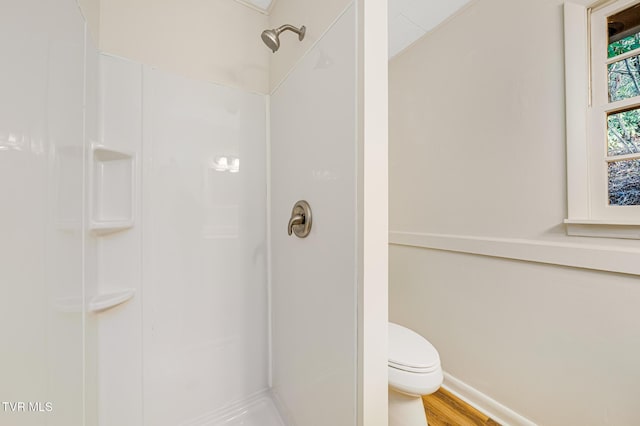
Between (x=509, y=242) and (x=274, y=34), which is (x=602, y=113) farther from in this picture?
(x=274, y=34)

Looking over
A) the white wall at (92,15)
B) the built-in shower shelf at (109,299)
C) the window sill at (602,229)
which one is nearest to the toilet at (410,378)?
the window sill at (602,229)

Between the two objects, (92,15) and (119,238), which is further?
(119,238)

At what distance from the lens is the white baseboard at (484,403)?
4.03ft

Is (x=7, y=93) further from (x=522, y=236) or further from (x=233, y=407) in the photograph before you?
(x=522, y=236)

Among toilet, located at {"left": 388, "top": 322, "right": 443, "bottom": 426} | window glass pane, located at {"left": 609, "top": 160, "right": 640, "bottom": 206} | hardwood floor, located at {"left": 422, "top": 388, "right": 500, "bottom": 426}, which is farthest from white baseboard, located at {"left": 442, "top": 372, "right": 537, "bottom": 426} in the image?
window glass pane, located at {"left": 609, "top": 160, "right": 640, "bottom": 206}

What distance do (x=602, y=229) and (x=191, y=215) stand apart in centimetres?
179

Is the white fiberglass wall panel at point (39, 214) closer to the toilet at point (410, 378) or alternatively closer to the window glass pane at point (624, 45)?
the toilet at point (410, 378)

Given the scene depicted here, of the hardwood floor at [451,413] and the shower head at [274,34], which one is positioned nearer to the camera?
the shower head at [274,34]

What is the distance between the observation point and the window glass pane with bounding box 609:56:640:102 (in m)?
0.99

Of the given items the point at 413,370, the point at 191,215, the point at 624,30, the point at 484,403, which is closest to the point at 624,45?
the point at 624,30

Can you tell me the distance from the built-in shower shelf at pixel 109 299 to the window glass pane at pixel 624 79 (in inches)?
87.4

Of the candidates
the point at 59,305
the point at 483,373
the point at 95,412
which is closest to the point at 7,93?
the point at 59,305

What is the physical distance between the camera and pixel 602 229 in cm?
98

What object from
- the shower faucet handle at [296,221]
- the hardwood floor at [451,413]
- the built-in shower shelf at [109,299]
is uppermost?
the shower faucet handle at [296,221]
